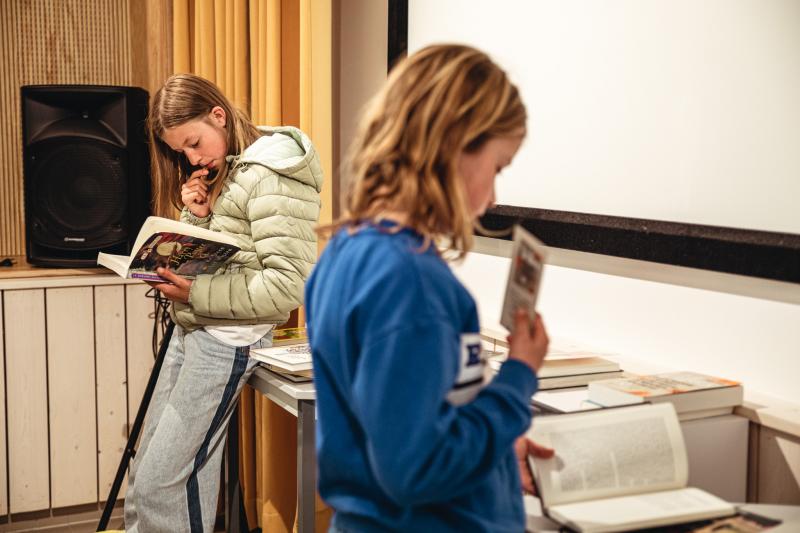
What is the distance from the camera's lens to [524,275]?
0.98 m

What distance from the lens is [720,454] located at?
139cm

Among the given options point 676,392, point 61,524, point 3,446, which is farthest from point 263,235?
point 61,524

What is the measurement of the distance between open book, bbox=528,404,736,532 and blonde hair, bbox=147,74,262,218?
1.10 meters

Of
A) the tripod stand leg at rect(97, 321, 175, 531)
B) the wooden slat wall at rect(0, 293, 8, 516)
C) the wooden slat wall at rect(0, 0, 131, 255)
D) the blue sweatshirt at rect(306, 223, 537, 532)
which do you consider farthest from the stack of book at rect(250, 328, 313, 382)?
the wooden slat wall at rect(0, 0, 131, 255)

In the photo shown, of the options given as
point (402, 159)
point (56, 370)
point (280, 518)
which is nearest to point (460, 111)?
point (402, 159)

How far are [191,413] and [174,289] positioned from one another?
0.92ft

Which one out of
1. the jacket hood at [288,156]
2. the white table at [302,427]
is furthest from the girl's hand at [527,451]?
the jacket hood at [288,156]

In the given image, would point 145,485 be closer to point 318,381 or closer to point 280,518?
point 280,518

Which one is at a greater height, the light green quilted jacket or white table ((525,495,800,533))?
the light green quilted jacket

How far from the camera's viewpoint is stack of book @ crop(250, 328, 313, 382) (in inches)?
72.1

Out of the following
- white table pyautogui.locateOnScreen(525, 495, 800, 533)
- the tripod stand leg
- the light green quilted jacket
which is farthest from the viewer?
the tripod stand leg

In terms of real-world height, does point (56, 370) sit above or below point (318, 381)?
below

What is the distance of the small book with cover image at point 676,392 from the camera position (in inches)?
52.7

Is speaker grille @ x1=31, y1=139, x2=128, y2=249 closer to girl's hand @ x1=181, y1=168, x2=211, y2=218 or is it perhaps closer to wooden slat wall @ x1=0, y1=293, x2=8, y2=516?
wooden slat wall @ x1=0, y1=293, x2=8, y2=516
